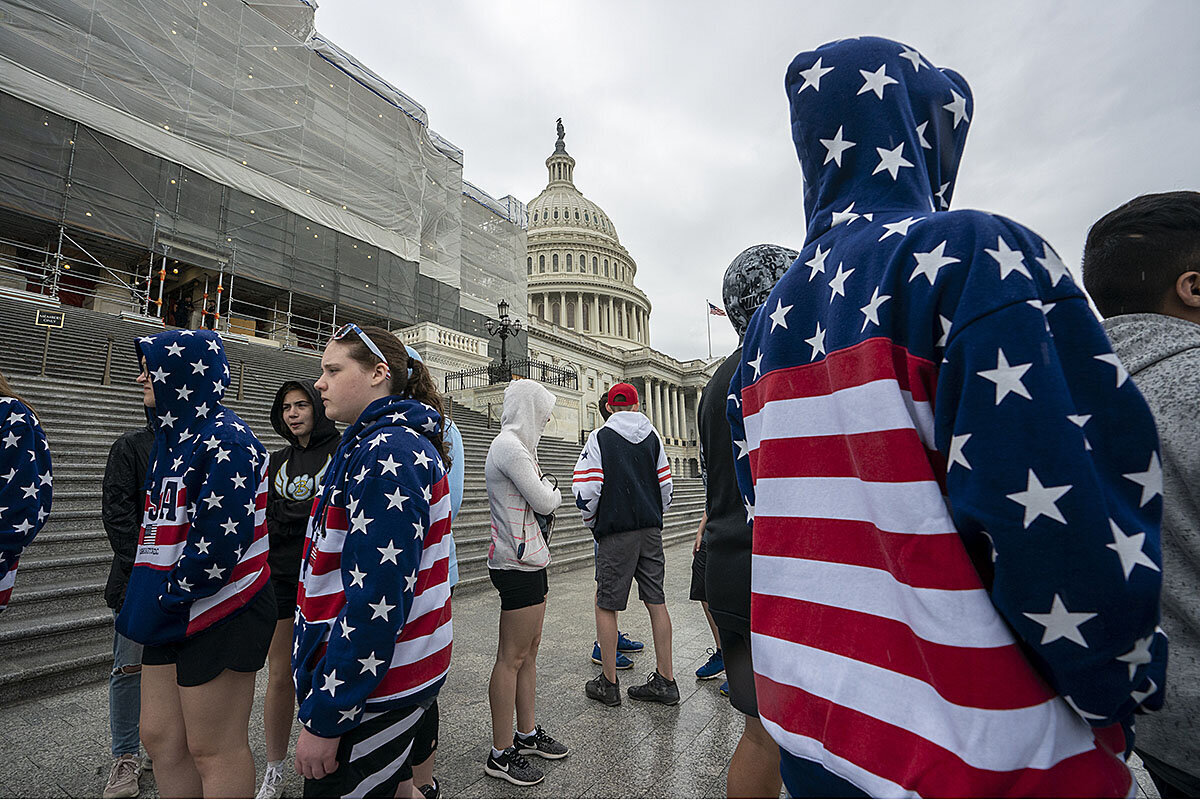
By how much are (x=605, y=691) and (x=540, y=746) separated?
2.78 feet

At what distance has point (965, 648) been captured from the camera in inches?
31.7

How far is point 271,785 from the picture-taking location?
9.46 ft

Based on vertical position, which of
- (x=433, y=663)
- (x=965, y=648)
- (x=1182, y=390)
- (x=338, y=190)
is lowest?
(x=433, y=663)

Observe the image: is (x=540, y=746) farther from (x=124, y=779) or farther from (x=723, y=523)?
(x=124, y=779)

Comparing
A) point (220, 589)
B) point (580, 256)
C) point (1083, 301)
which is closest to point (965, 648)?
point (1083, 301)

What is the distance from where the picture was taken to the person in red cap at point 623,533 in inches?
159

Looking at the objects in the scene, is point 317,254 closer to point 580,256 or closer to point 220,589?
point 220,589

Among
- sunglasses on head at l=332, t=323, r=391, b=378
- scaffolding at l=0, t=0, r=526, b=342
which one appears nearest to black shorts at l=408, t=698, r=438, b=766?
sunglasses on head at l=332, t=323, r=391, b=378

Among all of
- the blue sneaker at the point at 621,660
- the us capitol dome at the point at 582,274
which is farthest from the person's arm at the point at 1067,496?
the us capitol dome at the point at 582,274

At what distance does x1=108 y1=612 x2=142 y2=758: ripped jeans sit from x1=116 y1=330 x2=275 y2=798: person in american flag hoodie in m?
0.99

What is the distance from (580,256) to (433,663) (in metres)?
69.7

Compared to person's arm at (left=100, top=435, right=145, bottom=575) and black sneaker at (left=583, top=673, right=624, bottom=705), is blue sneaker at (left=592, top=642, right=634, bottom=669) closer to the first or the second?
black sneaker at (left=583, top=673, right=624, bottom=705)

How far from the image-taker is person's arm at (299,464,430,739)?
1.57 metres

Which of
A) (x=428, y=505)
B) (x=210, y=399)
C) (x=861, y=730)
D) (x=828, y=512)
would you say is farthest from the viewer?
(x=210, y=399)
